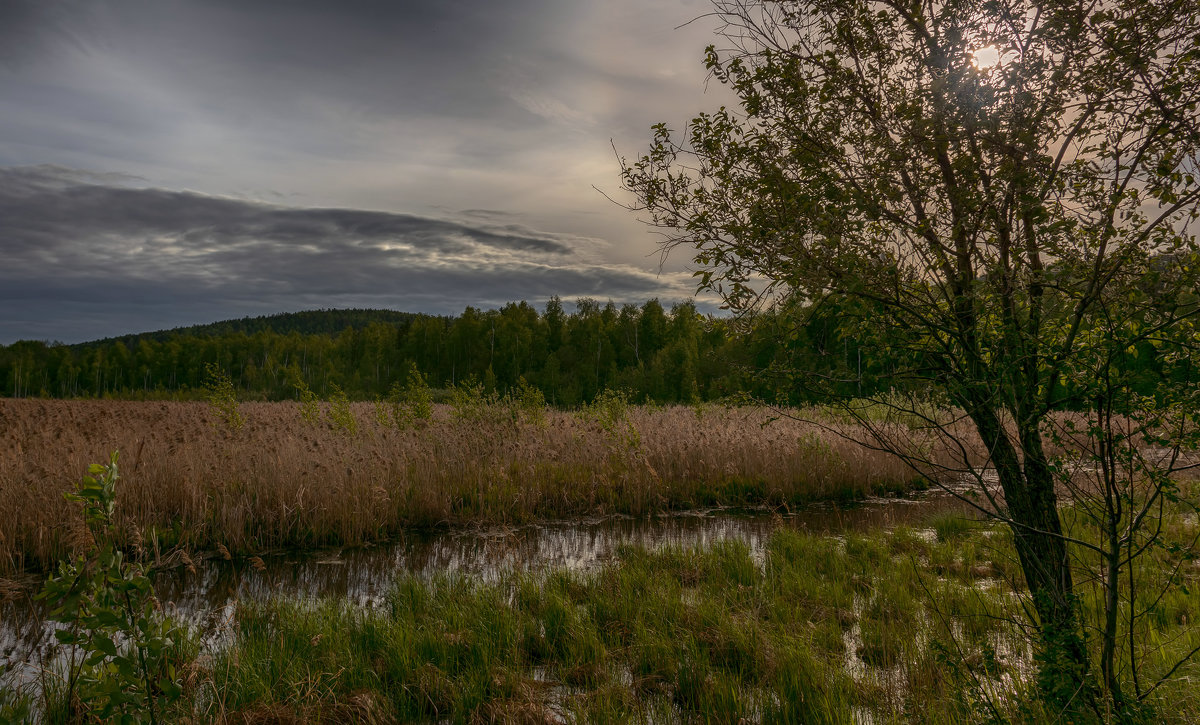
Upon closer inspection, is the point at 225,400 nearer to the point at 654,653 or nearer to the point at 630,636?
the point at 630,636

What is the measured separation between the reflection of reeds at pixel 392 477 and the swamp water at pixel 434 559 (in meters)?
0.50

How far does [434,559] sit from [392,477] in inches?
101

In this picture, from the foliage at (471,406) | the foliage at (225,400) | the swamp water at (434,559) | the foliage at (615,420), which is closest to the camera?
the swamp water at (434,559)

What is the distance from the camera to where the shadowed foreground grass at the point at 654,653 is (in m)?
3.56

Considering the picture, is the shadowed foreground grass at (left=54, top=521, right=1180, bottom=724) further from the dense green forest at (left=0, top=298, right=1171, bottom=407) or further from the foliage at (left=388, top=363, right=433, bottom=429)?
the foliage at (left=388, top=363, right=433, bottom=429)

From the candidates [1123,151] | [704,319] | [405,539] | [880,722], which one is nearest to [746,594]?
[880,722]

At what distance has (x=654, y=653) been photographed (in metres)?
4.40

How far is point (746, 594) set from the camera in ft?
18.6

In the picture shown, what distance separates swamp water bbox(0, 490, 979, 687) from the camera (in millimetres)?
5445

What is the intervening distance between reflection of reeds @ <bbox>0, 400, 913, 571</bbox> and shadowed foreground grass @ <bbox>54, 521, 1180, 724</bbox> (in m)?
2.97

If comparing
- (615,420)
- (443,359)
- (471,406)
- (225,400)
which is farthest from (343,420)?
(443,359)

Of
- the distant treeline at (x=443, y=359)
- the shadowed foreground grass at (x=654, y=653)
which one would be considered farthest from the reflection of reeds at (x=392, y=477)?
the distant treeline at (x=443, y=359)

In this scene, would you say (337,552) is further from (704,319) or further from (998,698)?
(998,698)

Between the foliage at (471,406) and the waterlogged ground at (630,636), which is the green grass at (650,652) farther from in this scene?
the foliage at (471,406)
